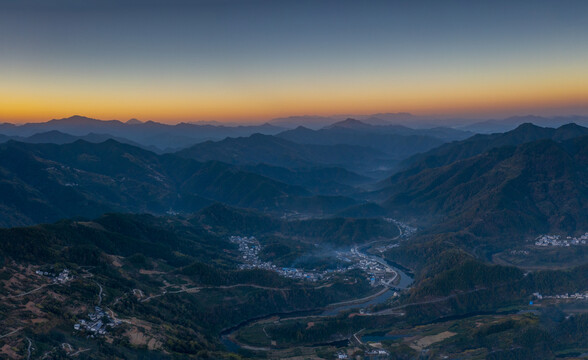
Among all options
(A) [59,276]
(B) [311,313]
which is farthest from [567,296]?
(A) [59,276]

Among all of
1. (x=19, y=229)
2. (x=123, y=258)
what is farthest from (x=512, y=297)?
(x=19, y=229)

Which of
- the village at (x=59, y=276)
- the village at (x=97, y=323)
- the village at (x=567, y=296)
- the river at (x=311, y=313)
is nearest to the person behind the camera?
the village at (x=97, y=323)

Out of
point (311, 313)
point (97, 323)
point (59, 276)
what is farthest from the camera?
point (311, 313)

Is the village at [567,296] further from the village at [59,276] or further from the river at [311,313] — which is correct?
the village at [59,276]

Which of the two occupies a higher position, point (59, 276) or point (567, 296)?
point (59, 276)

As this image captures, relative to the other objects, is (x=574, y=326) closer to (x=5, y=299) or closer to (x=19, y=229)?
(x=5, y=299)

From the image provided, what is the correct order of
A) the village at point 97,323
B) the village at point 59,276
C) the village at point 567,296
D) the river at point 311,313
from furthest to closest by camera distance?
the village at point 567,296, the river at point 311,313, the village at point 59,276, the village at point 97,323

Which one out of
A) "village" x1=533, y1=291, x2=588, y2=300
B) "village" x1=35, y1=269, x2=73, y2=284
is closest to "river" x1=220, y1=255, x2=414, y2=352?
"village" x1=35, y1=269, x2=73, y2=284

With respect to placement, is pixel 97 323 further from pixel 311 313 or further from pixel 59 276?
pixel 311 313

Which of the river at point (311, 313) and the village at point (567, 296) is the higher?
the village at point (567, 296)

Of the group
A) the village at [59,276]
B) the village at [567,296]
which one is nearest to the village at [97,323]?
the village at [59,276]

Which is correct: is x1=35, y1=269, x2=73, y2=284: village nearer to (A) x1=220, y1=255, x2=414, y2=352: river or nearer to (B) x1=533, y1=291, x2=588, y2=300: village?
(A) x1=220, y1=255, x2=414, y2=352: river
